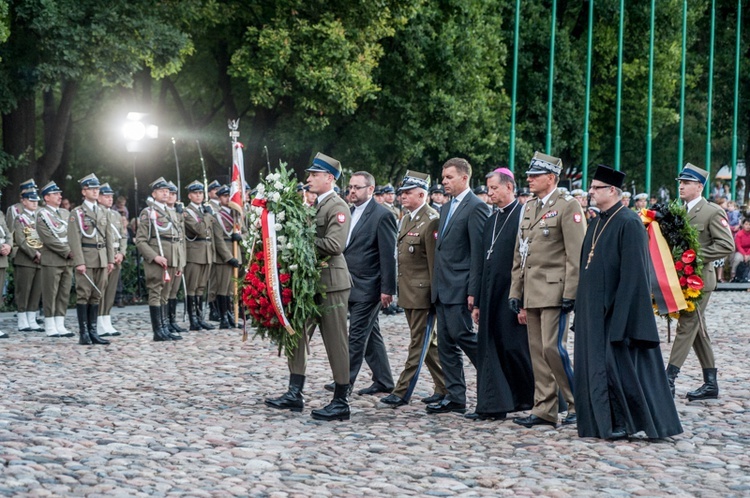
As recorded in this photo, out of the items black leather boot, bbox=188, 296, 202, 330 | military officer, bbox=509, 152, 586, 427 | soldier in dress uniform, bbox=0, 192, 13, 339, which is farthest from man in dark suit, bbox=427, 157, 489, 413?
soldier in dress uniform, bbox=0, 192, 13, 339

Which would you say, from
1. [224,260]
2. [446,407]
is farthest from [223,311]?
[446,407]

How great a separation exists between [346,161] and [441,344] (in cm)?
2222

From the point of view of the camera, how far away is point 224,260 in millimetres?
18625

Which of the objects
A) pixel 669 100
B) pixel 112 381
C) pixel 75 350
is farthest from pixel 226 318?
pixel 669 100

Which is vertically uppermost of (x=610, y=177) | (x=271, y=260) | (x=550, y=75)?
(x=550, y=75)

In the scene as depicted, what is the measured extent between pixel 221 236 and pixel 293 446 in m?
10.3

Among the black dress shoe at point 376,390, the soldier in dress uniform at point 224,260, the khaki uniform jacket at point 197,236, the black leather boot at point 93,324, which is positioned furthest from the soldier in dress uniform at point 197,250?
the black dress shoe at point 376,390

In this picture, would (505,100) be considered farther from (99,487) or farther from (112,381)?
(99,487)

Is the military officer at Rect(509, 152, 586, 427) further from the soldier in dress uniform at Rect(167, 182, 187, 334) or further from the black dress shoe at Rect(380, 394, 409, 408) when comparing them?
the soldier in dress uniform at Rect(167, 182, 187, 334)

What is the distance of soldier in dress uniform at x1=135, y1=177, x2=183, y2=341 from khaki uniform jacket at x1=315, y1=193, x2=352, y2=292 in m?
6.80

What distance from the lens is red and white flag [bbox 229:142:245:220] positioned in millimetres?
17250

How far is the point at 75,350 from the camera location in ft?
48.9

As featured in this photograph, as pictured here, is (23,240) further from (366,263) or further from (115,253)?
(366,263)

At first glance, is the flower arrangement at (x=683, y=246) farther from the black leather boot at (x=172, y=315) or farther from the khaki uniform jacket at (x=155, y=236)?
the black leather boot at (x=172, y=315)
